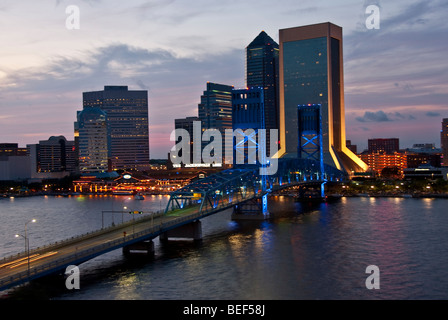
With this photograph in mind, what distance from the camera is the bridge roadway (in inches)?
1585

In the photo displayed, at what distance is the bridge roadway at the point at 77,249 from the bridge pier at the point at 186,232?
1.27 m

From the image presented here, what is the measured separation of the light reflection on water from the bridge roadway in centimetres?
221

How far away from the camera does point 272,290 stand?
4288 cm

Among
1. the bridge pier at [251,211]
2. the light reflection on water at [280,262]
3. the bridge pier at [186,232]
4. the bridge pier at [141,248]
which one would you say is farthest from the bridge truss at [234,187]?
the bridge pier at [141,248]

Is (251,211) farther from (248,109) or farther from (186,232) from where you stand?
(186,232)

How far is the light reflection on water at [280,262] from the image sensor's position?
42469 mm

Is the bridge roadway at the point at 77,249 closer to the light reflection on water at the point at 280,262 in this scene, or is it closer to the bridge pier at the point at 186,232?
the bridge pier at the point at 186,232

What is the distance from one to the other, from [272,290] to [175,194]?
1275 inches

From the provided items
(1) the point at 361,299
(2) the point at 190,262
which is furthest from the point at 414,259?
(2) the point at 190,262

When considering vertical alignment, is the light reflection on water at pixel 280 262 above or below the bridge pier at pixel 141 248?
below

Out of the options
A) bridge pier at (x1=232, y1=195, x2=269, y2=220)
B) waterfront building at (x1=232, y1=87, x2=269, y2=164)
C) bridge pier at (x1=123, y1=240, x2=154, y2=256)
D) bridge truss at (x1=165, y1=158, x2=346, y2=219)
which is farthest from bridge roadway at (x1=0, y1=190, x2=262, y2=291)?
waterfront building at (x1=232, y1=87, x2=269, y2=164)

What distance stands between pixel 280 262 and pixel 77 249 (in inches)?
764
